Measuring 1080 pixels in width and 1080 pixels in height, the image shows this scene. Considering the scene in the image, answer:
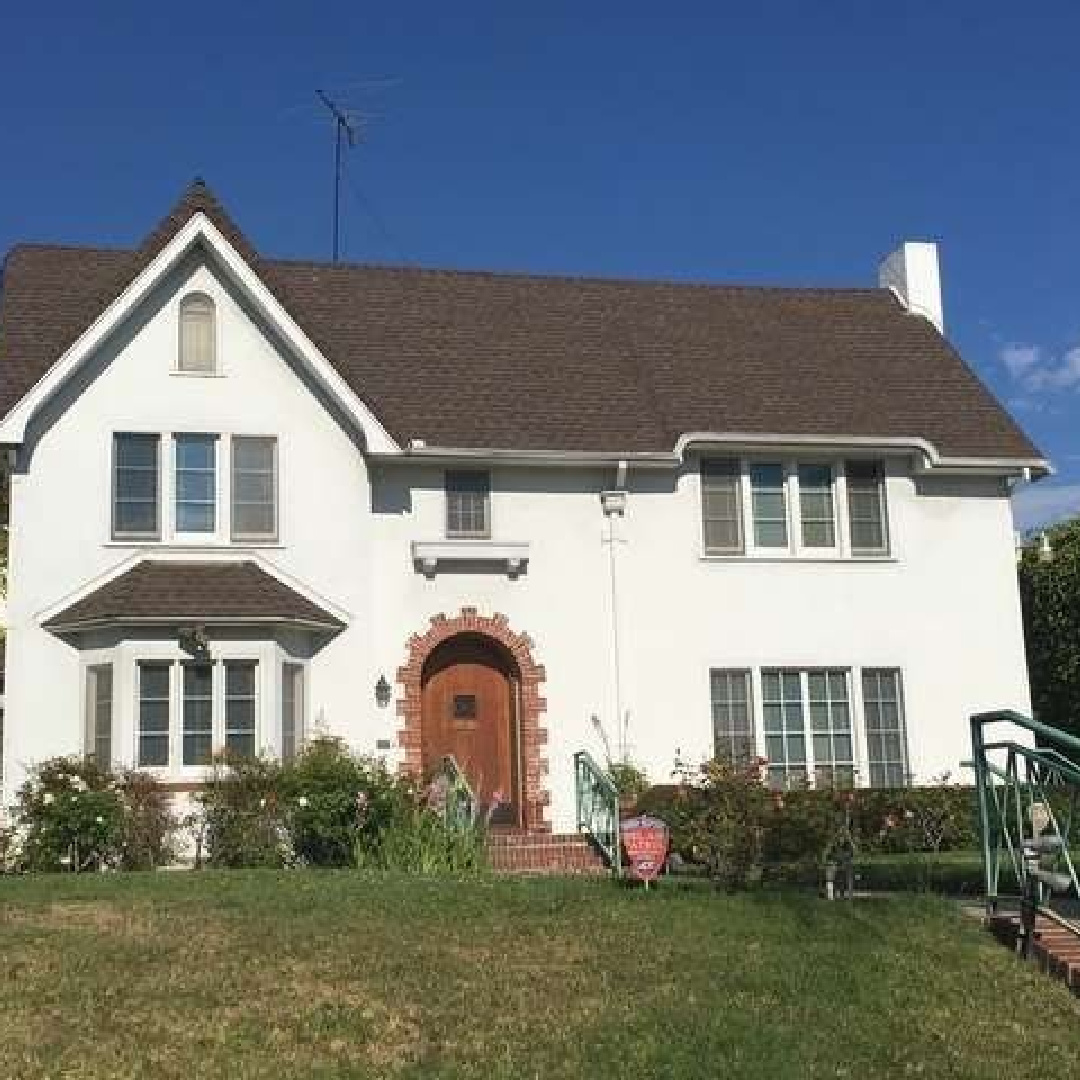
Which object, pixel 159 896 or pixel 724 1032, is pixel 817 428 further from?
pixel 724 1032

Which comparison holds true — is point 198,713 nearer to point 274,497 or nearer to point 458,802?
point 274,497

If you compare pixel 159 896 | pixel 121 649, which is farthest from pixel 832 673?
pixel 159 896

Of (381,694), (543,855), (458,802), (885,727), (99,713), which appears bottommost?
(543,855)

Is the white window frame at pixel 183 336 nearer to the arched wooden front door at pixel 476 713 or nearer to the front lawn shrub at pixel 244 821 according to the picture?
the arched wooden front door at pixel 476 713

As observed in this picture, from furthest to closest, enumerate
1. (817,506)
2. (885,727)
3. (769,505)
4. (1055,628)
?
(1055,628) → (817,506) → (769,505) → (885,727)

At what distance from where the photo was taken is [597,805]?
730 inches

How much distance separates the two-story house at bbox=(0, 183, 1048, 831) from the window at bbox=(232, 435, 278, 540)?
36 mm

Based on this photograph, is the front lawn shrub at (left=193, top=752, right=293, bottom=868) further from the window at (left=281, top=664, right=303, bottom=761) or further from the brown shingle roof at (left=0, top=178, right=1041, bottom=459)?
the brown shingle roof at (left=0, top=178, right=1041, bottom=459)

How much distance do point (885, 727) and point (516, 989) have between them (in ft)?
38.9

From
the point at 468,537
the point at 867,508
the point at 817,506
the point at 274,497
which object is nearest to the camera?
the point at 274,497

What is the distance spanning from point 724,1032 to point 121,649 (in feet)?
34.9

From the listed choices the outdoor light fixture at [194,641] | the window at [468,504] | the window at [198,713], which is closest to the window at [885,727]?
the window at [468,504]

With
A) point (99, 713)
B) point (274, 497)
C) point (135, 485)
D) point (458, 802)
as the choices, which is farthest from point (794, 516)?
point (99, 713)

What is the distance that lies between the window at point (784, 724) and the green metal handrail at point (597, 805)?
243cm
